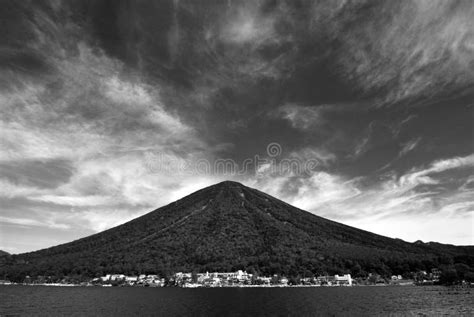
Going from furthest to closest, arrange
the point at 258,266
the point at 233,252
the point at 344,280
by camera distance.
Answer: the point at 233,252 < the point at 258,266 < the point at 344,280

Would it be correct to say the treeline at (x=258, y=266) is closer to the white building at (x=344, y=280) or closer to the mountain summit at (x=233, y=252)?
the mountain summit at (x=233, y=252)

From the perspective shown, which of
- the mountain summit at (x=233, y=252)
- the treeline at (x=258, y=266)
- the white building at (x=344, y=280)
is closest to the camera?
the white building at (x=344, y=280)

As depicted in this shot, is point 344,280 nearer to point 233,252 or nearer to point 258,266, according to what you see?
point 258,266

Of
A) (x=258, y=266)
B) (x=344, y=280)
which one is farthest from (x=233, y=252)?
(x=344, y=280)

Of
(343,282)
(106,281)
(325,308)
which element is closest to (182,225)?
(106,281)

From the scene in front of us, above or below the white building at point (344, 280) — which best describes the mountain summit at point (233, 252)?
above

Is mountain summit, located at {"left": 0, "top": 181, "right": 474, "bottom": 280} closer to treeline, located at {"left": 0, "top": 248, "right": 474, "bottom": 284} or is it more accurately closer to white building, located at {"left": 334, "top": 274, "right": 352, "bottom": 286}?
treeline, located at {"left": 0, "top": 248, "right": 474, "bottom": 284}

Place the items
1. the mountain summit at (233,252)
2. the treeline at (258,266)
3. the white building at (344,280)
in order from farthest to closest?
the mountain summit at (233,252) < the treeline at (258,266) < the white building at (344,280)

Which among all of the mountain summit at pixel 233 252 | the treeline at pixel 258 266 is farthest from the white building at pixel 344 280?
the mountain summit at pixel 233 252
